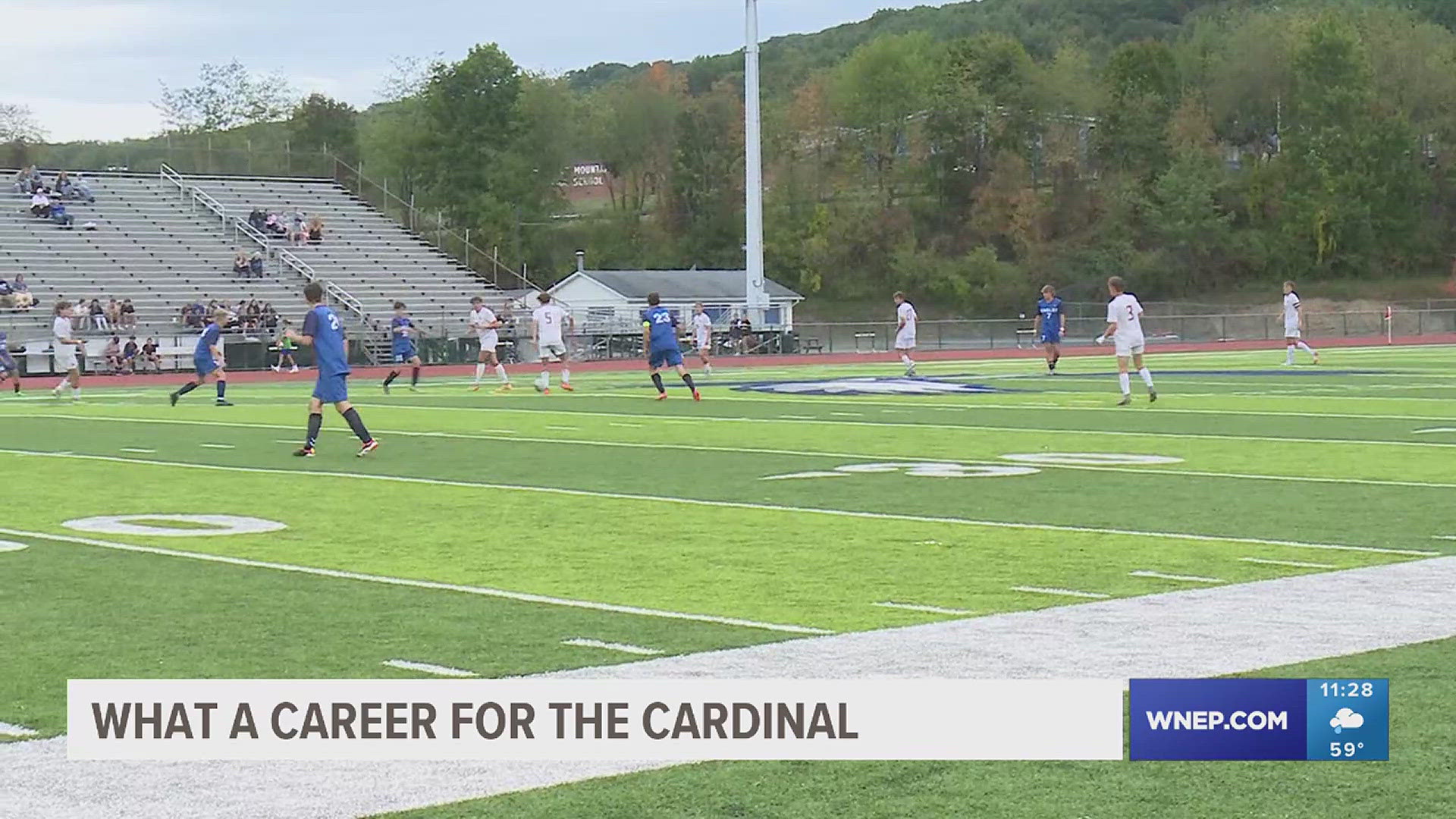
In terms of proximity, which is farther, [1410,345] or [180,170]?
[180,170]

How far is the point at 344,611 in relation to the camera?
981 centimetres

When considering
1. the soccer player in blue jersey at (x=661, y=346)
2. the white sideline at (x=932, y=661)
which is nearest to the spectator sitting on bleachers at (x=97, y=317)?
the soccer player in blue jersey at (x=661, y=346)

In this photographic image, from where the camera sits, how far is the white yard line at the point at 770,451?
15.8 m

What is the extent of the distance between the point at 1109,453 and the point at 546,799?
13141 millimetres

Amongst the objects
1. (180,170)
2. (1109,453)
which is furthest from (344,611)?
(180,170)

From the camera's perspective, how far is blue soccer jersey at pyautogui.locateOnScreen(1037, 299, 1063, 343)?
124ft

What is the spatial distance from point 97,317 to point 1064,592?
140 feet

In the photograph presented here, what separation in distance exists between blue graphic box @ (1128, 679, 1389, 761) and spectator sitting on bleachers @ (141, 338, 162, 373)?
144ft

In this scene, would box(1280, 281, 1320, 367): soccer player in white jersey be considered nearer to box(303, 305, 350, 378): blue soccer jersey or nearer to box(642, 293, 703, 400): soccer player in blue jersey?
box(642, 293, 703, 400): soccer player in blue jersey

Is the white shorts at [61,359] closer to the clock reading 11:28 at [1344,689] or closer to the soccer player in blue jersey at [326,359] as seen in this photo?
the soccer player in blue jersey at [326,359]

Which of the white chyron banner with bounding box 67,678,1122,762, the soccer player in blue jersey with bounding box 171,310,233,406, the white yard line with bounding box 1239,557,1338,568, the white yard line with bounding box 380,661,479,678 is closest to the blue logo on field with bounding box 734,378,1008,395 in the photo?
the soccer player in blue jersey with bounding box 171,310,233,406

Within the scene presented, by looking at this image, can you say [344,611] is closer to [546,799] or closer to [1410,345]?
[546,799]

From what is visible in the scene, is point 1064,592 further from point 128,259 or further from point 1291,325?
point 128,259

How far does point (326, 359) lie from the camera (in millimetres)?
18609
